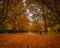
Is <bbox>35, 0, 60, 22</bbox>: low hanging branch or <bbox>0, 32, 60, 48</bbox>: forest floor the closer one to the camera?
<bbox>35, 0, 60, 22</bbox>: low hanging branch

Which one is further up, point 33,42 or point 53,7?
point 53,7

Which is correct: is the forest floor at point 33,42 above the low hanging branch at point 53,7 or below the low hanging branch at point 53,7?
below

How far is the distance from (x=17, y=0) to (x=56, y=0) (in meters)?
3.63

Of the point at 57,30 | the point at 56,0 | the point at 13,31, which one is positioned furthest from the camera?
the point at 13,31

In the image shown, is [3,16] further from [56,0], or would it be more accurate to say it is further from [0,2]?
[56,0]

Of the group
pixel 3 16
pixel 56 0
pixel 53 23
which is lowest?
pixel 53 23

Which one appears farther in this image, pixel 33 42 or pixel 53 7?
pixel 33 42

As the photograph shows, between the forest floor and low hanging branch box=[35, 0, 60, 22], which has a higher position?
low hanging branch box=[35, 0, 60, 22]

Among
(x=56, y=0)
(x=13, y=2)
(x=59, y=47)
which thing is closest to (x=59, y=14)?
(x=56, y=0)

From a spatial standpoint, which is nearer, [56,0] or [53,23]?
[56,0]

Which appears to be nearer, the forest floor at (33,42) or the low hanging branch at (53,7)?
the low hanging branch at (53,7)

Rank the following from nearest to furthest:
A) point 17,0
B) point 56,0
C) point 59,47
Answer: point 56,0, point 59,47, point 17,0

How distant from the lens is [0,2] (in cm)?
1115

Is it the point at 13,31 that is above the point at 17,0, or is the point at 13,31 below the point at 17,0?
below
